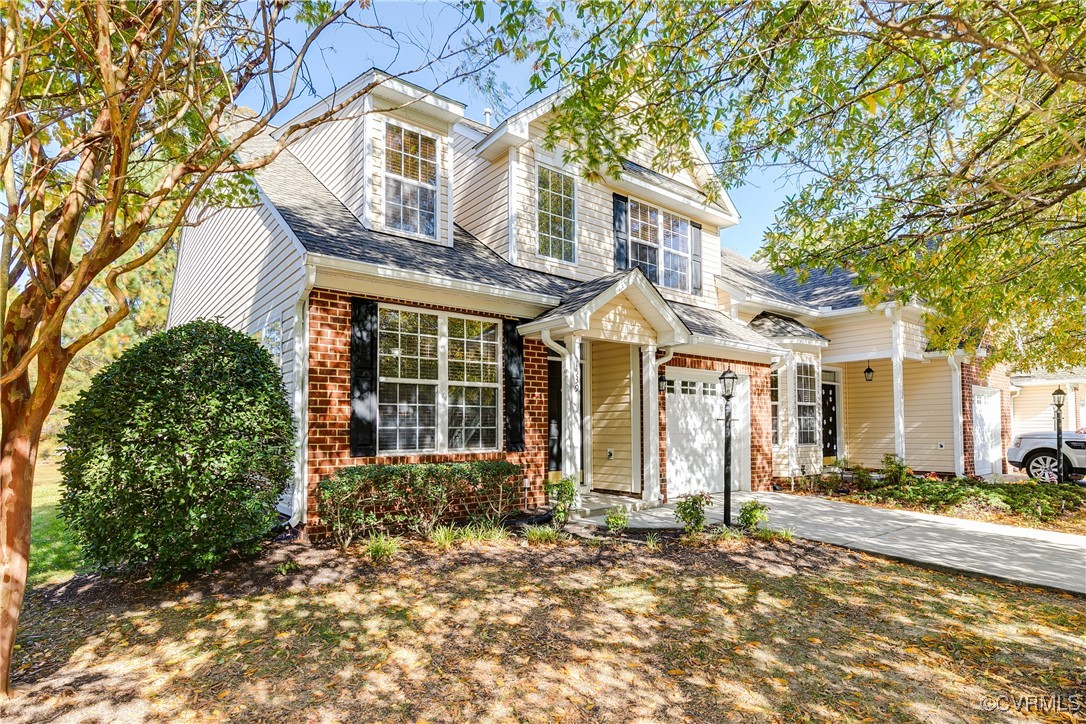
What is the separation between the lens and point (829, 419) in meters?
15.1

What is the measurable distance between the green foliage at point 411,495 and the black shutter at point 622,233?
5033mm

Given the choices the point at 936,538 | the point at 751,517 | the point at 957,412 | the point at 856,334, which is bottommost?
the point at 936,538

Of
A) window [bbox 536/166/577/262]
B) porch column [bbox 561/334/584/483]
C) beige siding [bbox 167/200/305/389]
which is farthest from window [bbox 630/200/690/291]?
beige siding [bbox 167/200/305/389]

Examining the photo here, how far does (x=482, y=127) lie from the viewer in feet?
38.0

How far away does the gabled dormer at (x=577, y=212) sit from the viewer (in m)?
9.90

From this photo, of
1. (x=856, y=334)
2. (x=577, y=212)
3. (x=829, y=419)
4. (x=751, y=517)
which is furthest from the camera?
(x=829, y=419)

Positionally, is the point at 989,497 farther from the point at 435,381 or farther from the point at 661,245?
the point at 435,381

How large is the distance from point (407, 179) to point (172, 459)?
5.29 m

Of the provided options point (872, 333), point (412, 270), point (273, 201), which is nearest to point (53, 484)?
point (273, 201)

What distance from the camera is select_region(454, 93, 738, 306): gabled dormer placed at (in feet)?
32.5

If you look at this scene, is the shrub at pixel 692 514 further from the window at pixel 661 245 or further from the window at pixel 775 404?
the window at pixel 775 404

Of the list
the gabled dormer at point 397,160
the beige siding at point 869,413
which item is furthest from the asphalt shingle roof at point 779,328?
the gabled dormer at point 397,160

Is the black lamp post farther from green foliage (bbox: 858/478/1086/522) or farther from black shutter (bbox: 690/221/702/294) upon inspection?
green foliage (bbox: 858/478/1086/522)

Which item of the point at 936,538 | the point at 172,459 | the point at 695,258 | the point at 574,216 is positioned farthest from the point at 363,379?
the point at 695,258
